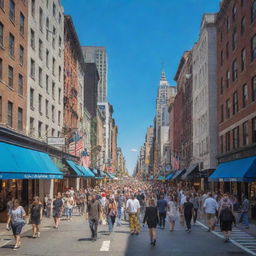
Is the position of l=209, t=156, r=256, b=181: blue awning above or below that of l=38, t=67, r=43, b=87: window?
below

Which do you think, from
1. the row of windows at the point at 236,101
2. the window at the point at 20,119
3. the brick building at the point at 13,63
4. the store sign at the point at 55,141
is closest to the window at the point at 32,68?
the brick building at the point at 13,63

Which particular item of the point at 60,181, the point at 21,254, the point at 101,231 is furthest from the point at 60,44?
the point at 21,254

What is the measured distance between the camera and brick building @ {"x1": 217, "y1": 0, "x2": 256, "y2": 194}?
36.0m

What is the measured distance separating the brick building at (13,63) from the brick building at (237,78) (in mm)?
18036

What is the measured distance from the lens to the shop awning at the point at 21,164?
2392cm

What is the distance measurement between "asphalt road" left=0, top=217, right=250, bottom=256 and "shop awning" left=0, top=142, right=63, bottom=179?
3.60 meters

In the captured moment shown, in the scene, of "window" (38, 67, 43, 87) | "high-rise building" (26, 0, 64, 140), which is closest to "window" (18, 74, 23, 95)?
"high-rise building" (26, 0, 64, 140)

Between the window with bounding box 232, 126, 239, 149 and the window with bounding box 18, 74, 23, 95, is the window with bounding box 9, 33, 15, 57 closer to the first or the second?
the window with bounding box 18, 74, 23, 95

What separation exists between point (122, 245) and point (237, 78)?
27.0 metres

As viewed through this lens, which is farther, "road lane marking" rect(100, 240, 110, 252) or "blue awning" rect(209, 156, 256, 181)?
"blue awning" rect(209, 156, 256, 181)

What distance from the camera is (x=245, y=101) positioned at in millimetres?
38312

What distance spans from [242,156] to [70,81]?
94.1 feet

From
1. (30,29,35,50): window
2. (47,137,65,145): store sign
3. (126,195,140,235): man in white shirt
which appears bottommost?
(126,195,140,235): man in white shirt

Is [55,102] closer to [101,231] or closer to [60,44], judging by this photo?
[60,44]
